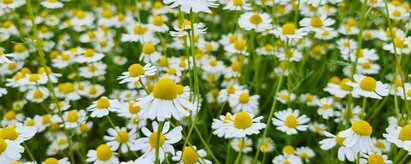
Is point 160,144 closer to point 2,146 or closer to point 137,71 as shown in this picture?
point 137,71

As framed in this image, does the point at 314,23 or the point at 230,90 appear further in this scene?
the point at 314,23

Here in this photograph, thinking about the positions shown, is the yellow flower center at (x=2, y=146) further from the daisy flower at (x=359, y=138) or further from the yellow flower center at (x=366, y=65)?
the yellow flower center at (x=366, y=65)

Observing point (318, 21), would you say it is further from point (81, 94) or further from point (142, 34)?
point (81, 94)

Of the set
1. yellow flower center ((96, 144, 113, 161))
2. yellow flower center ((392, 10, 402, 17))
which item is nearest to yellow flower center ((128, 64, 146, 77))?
yellow flower center ((96, 144, 113, 161))

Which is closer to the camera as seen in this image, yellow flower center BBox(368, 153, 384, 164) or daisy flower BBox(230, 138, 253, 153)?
yellow flower center BBox(368, 153, 384, 164)

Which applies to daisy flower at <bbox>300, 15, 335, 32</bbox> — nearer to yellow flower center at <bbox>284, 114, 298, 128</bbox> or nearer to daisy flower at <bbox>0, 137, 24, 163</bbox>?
yellow flower center at <bbox>284, 114, 298, 128</bbox>

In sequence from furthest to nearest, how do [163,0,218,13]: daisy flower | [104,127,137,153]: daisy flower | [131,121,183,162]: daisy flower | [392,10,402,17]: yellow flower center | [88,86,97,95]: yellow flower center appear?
[392,10,402,17]: yellow flower center < [88,86,97,95]: yellow flower center < [104,127,137,153]: daisy flower < [131,121,183,162]: daisy flower < [163,0,218,13]: daisy flower

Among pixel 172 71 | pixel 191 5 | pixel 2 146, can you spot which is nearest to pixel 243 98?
pixel 172 71
